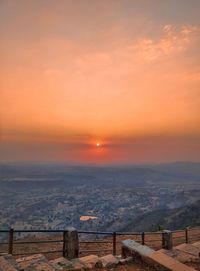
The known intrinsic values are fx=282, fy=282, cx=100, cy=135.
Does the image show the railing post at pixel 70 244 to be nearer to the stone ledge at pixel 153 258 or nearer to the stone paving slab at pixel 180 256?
the stone ledge at pixel 153 258

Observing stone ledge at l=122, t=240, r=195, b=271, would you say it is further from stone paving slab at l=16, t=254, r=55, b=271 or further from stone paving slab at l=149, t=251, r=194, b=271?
stone paving slab at l=16, t=254, r=55, b=271

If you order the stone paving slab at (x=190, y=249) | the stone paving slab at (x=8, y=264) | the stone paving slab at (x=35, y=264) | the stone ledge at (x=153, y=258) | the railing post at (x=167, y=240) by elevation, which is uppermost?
the stone paving slab at (x=8, y=264)

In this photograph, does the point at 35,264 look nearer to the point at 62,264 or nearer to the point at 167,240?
the point at 62,264

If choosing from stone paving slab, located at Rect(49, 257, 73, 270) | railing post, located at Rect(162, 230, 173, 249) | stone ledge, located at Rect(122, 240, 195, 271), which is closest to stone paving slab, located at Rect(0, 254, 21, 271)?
stone paving slab, located at Rect(49, 257, 73, 270)

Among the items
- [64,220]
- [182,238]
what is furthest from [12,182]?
[182,238]

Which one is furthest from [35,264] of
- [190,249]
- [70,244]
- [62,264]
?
[190,249]

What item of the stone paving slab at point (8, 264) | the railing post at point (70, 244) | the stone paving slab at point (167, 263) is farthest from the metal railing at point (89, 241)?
the stone paving slab at point (167, 263)

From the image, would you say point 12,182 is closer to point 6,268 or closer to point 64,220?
point 64,220

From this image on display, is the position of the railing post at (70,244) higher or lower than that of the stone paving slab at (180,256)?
higher
